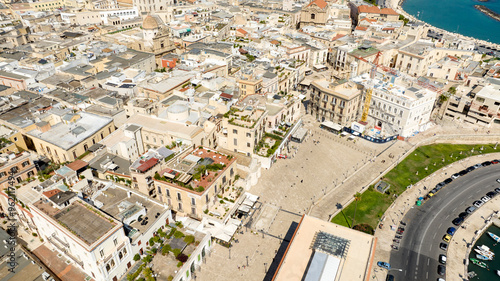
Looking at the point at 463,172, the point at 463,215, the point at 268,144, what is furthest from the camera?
the point at 268,144

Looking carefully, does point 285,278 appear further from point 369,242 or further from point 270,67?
point 270,67

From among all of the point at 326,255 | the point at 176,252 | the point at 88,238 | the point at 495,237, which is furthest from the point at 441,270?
the point at 88,238

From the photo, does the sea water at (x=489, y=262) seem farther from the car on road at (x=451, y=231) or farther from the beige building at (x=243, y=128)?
the beige building at (x=243, y=128)

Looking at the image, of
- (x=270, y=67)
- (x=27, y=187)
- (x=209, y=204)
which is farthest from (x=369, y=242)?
(x=270, y=67)

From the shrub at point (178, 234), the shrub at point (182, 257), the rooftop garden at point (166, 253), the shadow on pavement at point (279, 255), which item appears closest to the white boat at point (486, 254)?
the shadow on pavement at point (279, 255)

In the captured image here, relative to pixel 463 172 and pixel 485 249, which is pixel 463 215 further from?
pixel 463 172

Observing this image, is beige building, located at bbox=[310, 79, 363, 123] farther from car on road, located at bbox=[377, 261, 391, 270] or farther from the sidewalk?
car on road, located at bbox=[377, 261, 391, 270]
